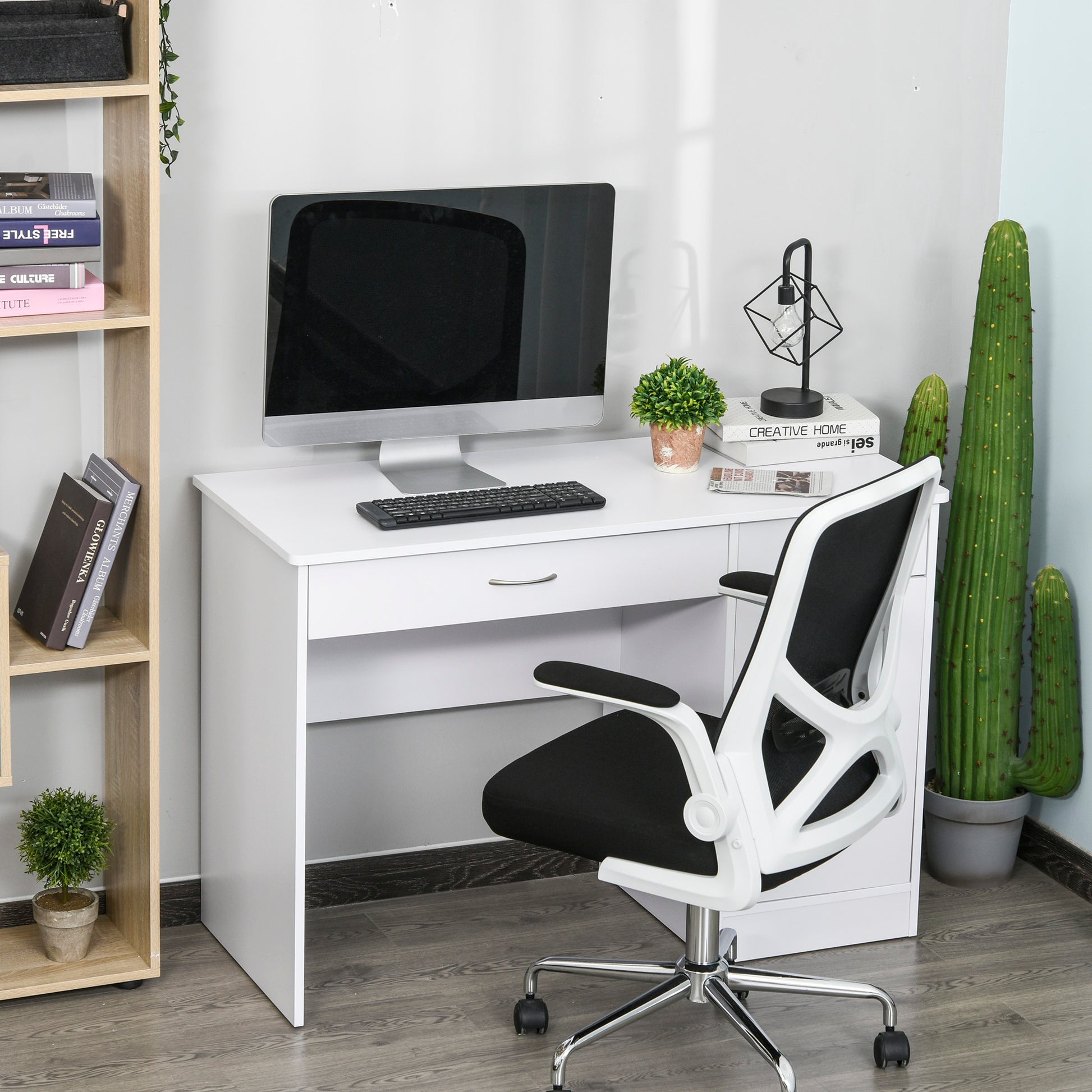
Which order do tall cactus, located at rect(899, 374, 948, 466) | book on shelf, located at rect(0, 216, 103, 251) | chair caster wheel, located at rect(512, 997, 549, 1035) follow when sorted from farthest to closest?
tall cactus, located at rect(899, 374, 948, 466), chair caster wheel, located at rect(512, 997, 549, 1035), book on shelf, located at rect(0, 216, 103, 251)

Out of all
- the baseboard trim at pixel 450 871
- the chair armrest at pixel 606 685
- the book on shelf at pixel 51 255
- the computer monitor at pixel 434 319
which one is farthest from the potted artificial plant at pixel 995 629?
the book on shelf at pixel 51 255

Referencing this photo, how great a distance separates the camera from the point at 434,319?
9.26 feet

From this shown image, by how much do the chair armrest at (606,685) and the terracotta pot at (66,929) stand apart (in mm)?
1035

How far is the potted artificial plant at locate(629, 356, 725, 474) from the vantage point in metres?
2.89

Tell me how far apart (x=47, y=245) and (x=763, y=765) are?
4.39 feet

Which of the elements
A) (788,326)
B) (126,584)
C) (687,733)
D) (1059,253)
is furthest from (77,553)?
(1059,253)

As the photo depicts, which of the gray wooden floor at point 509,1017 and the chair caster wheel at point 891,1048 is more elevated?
the chair caster wheel at point 891,1048

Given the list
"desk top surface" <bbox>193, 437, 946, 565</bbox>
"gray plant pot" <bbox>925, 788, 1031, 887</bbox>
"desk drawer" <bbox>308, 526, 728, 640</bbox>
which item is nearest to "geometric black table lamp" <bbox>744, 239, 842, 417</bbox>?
"desk top surface" <bbox>193, 437, 946, 565</bbox>

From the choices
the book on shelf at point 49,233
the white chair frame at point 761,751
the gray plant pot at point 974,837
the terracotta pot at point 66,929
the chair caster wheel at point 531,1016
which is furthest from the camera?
the gray plant pot at point 974,837

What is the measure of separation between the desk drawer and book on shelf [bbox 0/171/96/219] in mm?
667

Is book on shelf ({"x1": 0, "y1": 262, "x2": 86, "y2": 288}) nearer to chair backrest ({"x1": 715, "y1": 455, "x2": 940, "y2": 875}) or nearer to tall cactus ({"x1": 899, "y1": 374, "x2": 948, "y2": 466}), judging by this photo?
chair backrest ({"x1": 715, "y1": 455, "x2": 940, "y2": 875})

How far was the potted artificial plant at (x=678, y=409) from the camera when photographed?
2891 millimetres

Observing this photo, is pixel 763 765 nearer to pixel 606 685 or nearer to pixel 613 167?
pixel 606 685

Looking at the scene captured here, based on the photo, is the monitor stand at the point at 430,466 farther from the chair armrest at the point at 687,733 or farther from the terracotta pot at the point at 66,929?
the terracotta pot at the point at 66,929
